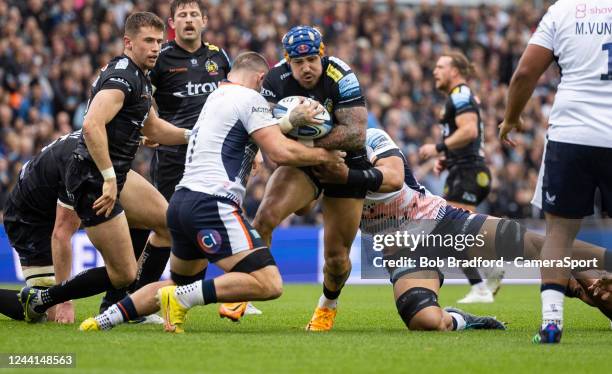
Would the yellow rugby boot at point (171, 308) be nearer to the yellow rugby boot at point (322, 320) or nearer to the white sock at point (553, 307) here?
the yellow rugby boot at point (322, 320)

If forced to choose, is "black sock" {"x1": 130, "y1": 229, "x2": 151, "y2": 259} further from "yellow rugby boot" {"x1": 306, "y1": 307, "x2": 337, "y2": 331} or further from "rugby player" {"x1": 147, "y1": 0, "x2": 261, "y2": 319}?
"yellow rugby boot" {"x1": 306, "y1": 307, "x2": 337, "y2": 331}

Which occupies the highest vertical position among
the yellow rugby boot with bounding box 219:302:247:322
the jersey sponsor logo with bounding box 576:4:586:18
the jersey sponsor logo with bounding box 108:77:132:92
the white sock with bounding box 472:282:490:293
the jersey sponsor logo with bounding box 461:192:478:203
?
the jersey sponsor logo with bounding box 576:4:586:18

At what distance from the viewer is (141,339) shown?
7430 mm

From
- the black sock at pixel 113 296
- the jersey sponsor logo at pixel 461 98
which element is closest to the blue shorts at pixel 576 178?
the black sock at pixel 113 296

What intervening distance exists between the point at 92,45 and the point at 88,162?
1158 cm

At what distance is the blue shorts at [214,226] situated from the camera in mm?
7684

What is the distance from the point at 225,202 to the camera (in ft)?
25.5

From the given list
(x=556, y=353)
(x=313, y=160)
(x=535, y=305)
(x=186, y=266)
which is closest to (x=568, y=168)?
(x=556, y=353)

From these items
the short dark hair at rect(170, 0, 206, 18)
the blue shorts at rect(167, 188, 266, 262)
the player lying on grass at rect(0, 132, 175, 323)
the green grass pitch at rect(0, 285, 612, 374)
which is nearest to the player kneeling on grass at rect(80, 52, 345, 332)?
the blue shorts at rect(167, 188, 266, 262)

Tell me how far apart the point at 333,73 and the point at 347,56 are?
49.7 ft

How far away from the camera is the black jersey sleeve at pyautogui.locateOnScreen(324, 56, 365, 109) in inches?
334

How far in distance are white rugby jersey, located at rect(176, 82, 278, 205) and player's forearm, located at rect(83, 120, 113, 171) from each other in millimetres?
724

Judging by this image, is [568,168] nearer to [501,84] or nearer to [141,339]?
[141,339]

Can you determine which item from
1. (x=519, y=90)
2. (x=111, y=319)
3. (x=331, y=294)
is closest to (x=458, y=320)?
(x=331, y=294)
